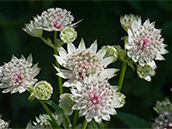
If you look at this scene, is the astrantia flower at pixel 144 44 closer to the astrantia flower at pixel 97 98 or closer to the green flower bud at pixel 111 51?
the green flower bud at pixel 111 51

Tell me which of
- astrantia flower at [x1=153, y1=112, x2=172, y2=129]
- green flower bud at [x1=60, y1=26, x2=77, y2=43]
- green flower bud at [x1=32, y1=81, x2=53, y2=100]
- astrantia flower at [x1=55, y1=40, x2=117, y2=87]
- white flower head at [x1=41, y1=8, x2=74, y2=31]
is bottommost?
astrantia flower at [x1=153, y1=112, x2=172, y2=129]

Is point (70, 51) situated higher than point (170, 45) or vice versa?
point (70, 51)

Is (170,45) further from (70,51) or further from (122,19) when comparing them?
(70,51)

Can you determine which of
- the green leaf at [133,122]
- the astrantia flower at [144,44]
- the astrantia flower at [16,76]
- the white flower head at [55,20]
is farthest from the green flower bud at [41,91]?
the green leaf at [133,122]

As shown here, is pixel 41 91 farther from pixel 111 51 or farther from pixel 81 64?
pixel 111 51

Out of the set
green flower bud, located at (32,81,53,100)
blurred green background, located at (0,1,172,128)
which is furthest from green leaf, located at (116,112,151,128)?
blurred green background, located at (0,1,172,128)

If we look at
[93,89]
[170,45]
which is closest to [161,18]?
[170,45]

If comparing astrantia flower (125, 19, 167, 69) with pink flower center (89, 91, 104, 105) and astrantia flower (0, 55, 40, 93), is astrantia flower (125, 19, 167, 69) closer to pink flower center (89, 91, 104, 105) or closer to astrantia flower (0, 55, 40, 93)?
pink flower center (89, 91, 104, 105)
